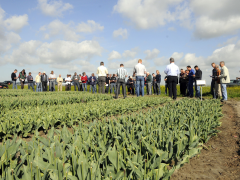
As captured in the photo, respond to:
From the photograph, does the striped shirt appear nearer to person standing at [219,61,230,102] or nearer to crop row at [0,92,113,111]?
crop row at [0,92,113,111]

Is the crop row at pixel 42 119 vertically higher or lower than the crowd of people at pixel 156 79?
lower

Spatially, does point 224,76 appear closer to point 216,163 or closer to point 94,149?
point 216,163

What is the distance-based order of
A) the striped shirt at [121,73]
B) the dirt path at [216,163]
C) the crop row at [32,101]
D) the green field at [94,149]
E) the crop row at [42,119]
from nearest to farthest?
the green field at [94,149] < the dirt path at [216,163] < the crop row at [42,119] < the crop row at [32,101] < the striped shirt at [121,73]

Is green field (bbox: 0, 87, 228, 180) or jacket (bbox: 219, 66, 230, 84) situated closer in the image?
green field (bbox: 0, 87, 228, 180)

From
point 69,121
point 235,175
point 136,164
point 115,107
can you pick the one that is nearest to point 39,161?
point 136,164

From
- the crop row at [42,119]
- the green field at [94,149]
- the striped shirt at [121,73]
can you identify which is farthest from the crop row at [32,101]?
the green field at [94,149]

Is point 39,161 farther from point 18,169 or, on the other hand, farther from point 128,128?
point 128,128

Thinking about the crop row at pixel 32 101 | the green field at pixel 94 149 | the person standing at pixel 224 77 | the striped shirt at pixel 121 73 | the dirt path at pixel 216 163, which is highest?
the striped shirt at pixel 121 73

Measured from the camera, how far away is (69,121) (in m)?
4.47

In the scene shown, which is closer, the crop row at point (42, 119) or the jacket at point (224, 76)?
the crop row at point (42, 119)

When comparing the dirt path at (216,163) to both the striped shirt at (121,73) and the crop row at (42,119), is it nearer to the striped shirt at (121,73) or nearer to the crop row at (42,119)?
the crop row at (42,119)

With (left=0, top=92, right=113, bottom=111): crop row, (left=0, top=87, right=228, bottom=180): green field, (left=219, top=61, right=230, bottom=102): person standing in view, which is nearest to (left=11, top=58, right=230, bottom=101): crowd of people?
(left=219, top=61, right=230, bottom=102): person standing

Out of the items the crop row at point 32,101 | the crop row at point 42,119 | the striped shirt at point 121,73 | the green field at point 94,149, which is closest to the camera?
the green field at point 94,149

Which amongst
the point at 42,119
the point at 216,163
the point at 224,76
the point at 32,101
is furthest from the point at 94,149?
the point at 224,76
